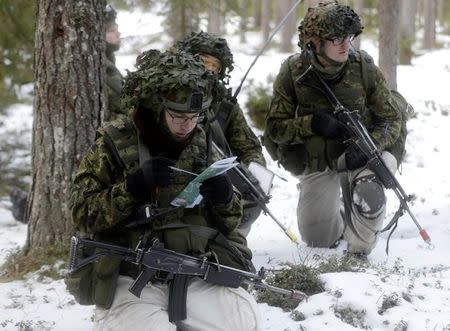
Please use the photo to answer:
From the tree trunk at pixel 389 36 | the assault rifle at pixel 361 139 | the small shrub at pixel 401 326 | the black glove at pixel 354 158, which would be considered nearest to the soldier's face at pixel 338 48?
the assault rifle at pixel 361 139

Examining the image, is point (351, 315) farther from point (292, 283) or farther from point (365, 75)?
point (365, 75)

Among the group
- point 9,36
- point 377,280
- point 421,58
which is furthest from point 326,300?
point 421,58

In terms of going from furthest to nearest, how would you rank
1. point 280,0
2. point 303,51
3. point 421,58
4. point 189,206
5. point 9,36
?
point 280,0, point 421,58, point 9,36, point 303,51, point 189,206

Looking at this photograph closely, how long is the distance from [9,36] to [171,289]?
6154 mm

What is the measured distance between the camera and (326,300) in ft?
13.4

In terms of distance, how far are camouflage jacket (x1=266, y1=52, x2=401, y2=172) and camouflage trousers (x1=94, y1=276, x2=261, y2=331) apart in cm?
217

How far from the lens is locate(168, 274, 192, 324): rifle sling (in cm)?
314

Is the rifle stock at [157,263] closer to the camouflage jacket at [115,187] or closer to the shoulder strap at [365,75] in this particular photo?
the camouflage jacket at [115,187]

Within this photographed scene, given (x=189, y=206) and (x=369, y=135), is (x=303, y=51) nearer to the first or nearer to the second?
(x=369, y=135)

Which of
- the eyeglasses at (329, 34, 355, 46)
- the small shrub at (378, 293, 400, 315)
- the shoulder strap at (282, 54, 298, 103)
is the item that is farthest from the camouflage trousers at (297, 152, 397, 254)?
the small shrub at (378, 293, 400, 315)

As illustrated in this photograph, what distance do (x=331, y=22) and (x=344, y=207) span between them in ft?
5.48

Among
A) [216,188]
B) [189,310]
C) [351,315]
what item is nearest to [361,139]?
[351,315]

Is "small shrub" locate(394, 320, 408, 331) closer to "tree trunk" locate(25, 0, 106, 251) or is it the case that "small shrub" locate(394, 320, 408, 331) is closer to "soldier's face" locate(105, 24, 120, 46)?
"tree trunk" locate(25, 0, 106, 251)

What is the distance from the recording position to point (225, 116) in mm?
4605
